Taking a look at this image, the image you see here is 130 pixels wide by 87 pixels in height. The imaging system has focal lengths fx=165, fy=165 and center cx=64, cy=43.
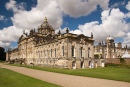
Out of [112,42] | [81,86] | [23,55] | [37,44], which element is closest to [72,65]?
[37,44]

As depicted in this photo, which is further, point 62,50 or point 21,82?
point 62,50

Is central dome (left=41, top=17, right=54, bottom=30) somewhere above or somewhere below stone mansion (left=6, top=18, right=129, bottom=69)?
above

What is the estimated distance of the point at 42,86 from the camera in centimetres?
1412

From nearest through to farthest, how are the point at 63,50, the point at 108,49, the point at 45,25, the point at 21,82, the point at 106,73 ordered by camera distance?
1. the point at 21,82
2. the point at 106,73
3. the point at 63,50
4. the point at 45,25
5. the point at 108,49

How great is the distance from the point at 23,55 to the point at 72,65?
109 feet

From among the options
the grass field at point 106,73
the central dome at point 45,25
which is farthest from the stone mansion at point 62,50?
the grass field at point 106,73

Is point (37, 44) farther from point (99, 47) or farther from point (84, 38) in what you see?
point (99, 47)

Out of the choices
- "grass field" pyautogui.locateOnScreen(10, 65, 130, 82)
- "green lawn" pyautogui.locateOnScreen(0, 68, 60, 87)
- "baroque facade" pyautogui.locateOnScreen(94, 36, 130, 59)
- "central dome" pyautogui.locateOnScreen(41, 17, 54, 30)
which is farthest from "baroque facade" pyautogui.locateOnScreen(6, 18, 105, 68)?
"baroque facade" pyautogui.locateOnScreen(94, 36, 130, 59)

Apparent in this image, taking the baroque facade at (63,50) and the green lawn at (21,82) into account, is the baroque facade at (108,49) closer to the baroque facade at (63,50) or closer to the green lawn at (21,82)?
the baroque facade at (63,50)

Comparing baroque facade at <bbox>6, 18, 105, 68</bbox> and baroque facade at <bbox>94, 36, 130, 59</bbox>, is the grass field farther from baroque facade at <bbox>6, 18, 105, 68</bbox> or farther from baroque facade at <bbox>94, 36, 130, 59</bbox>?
baroque facade at <bbox>94, 36, 130, 59</bbox>

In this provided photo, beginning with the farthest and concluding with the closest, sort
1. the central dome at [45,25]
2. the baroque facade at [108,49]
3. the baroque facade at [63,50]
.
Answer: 1. the baroque facade at [108,49]
2. the central dome at [45,25]
3. the baroque facade at [63,50]

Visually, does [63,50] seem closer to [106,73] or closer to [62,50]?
[62,50]

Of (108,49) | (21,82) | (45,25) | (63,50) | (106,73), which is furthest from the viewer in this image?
(108,49)

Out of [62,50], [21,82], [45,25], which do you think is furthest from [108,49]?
[21,82]
